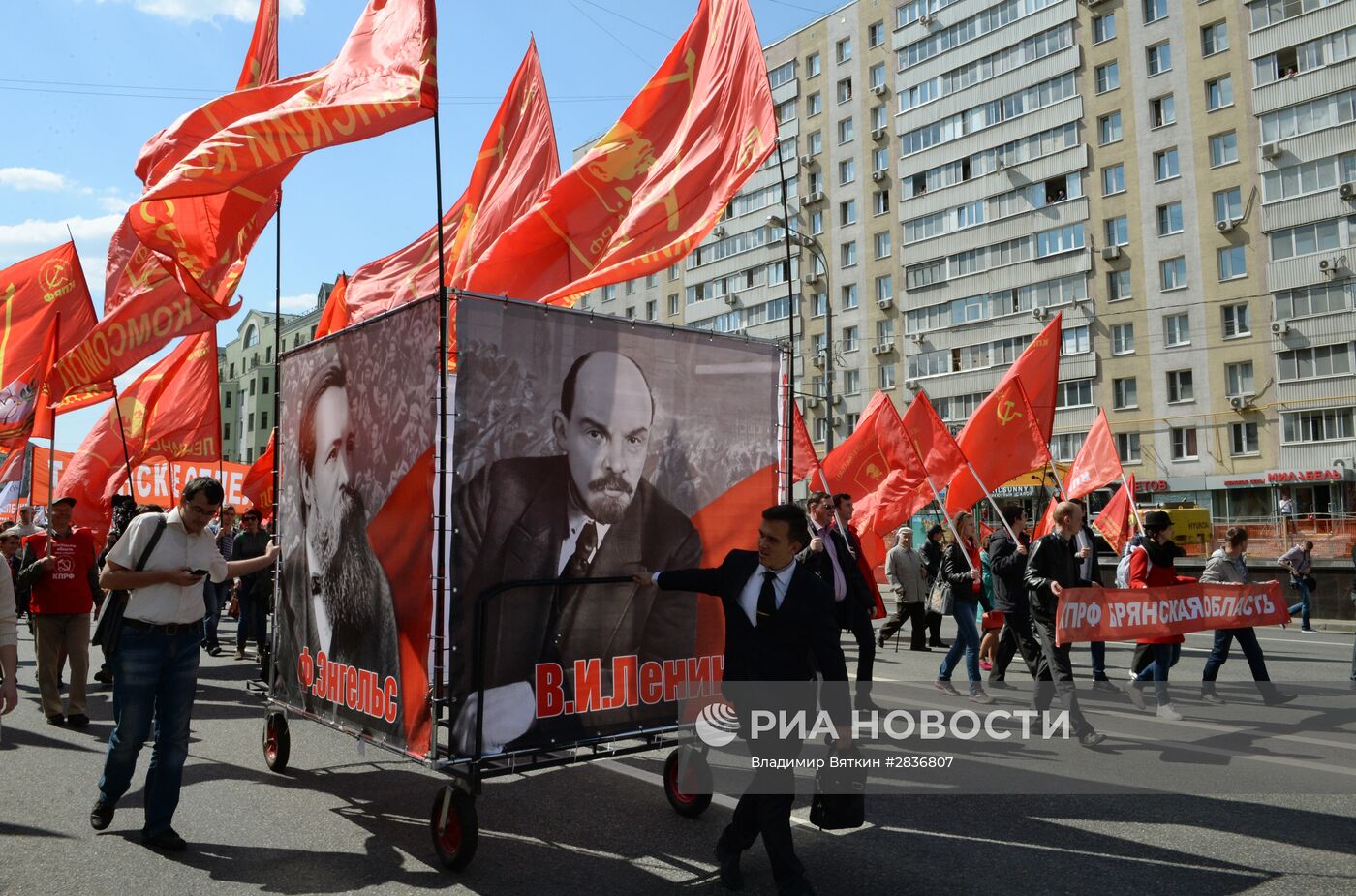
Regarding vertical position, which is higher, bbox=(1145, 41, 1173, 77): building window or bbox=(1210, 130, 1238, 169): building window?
bbox=(1145, 41, 1173, 77): building window

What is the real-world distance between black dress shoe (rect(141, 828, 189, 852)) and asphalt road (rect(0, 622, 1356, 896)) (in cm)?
7

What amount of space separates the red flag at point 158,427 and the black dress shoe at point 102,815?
7496mm

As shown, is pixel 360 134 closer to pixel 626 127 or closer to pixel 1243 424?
pixel 626 127

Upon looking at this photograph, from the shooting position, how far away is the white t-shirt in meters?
5.41

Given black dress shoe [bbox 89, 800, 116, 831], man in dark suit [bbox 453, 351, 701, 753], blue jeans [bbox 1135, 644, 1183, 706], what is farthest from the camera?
blue jeans [bbox 1135, 644, 1183, 706]

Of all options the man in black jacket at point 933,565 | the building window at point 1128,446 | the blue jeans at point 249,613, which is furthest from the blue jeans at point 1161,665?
the building window at point 1128,446

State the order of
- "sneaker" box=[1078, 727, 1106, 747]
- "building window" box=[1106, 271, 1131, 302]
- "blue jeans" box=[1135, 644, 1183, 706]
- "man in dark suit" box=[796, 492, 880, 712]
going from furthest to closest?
"building window" box=[1106, 271, 1131, 302], "blue jeans" box=[1135, 644, 1183, 706], "sneaker" box=[1078, 727, 1106, 747], "man in dark suit" box=[796, 492, 880, 712]

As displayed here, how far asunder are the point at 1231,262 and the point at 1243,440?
23.7ft

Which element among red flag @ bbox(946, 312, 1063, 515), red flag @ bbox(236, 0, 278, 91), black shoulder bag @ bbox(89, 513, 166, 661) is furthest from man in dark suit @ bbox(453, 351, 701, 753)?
red flag @ bbox(946, 312, 1063, 515)

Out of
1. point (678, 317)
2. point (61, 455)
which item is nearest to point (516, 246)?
point (61, 455)

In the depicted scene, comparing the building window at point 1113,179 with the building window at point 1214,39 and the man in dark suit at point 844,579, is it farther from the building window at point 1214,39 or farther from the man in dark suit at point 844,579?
the man in dark suit at point 844,579

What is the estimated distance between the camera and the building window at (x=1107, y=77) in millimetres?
45188

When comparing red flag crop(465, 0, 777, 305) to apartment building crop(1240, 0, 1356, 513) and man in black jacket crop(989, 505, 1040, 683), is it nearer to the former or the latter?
man in black jacket crop(989, 505, 1040, 683)

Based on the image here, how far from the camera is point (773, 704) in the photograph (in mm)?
4570
